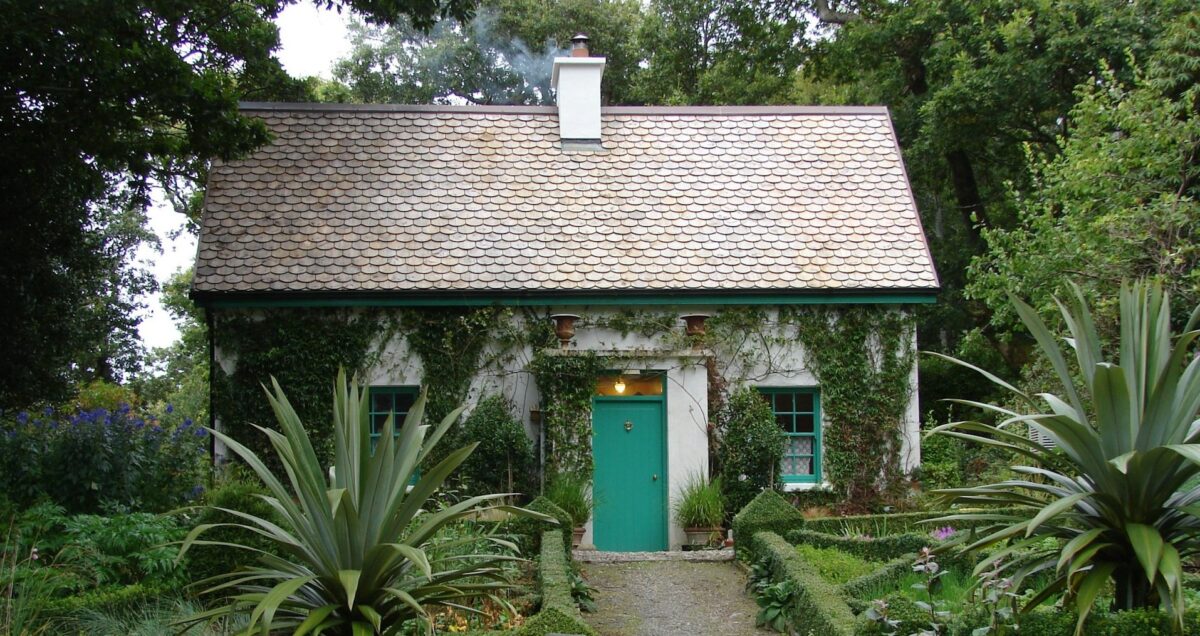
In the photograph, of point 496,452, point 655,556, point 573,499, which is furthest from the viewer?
point 496,452

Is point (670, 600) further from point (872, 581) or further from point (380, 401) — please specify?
point (380, 401)

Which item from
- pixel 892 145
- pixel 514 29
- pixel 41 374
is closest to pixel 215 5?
pixel 41 374

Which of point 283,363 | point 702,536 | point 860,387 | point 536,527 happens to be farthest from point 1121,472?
point 283,363

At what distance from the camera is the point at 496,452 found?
1344 cm

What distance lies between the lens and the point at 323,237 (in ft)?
49.0

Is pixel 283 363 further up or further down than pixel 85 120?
further down

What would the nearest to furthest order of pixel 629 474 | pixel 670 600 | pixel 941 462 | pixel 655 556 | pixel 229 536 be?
pixel 229 536, pixel 670 600, pixel 655 556, pixel 629 474, pixel 941 462

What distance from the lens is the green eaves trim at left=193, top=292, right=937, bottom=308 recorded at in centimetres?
1415

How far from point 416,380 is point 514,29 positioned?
22.4 metres

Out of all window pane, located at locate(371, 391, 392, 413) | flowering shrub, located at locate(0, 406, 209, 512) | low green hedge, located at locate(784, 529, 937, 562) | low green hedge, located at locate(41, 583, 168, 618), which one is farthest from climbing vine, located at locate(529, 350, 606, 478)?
→ low green hedge, located at locate(41, 583, 168, 618)

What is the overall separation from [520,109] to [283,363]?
5.80 m

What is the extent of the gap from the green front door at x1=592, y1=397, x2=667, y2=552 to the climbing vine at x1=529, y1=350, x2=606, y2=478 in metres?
0.43

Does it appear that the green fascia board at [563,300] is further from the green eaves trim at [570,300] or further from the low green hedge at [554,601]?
the low green hedge at [554,601]

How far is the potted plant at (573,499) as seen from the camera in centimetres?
1315
